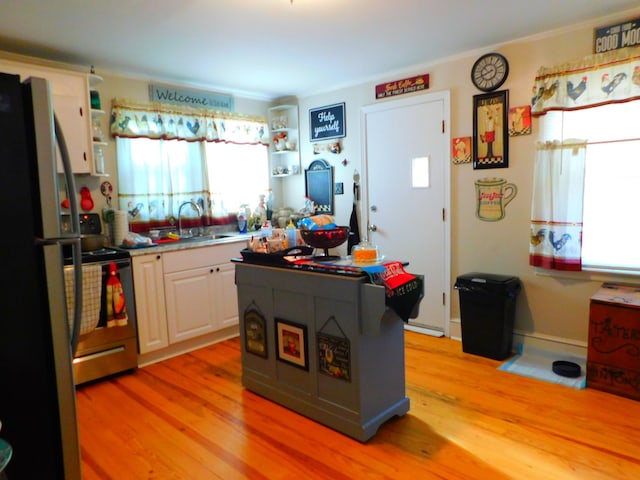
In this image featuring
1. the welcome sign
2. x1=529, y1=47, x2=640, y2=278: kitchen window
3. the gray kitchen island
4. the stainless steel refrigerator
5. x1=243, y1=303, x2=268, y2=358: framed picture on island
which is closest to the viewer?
the stainless steel refrigerator

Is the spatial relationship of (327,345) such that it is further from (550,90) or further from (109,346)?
(550,90)

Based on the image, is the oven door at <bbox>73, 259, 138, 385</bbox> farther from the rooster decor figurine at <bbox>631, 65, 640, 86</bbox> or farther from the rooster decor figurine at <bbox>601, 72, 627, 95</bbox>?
the rooster decor figurine at <bbox>631, 65, 640, 86</bbox>

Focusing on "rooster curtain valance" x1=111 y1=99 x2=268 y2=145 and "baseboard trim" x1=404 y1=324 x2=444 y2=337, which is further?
"baseboard trim" x1=404 y1=324 x2=444 y2=337

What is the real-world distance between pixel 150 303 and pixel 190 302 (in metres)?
0.35

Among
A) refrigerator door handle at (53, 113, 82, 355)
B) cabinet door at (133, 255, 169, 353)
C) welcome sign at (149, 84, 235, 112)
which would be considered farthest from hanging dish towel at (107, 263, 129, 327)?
welcome sign at (149, 84, 235, 112)

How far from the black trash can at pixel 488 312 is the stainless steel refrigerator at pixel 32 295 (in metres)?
2.77

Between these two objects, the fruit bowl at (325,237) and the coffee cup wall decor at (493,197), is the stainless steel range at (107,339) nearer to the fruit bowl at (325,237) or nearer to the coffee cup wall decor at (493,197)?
the fruit bowl at (325,237)

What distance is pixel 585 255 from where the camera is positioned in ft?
10.2

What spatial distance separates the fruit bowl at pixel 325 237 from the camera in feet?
8.05

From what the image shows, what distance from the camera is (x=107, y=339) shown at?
312 cm

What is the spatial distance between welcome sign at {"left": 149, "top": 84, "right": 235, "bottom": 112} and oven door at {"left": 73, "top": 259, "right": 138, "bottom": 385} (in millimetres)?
1706

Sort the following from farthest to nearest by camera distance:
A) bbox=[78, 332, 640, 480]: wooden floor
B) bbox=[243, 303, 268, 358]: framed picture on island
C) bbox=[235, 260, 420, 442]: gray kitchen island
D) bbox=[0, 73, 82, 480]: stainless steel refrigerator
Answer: bbox=[243, 303, 268, 358]: framed picture on island
bbox=[235, 260, 420, 442]: gray kitchen island
bbox=[78, 332, 640, 480]: wooden floor
bbox=[0, 73, 82, 480]: stainless steel refrigerator

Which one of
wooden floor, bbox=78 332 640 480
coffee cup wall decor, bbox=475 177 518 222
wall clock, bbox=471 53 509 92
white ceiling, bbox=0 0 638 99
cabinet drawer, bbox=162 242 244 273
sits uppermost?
white ceiling, bbox=0 0 638 99

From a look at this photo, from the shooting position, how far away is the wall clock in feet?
10.9
